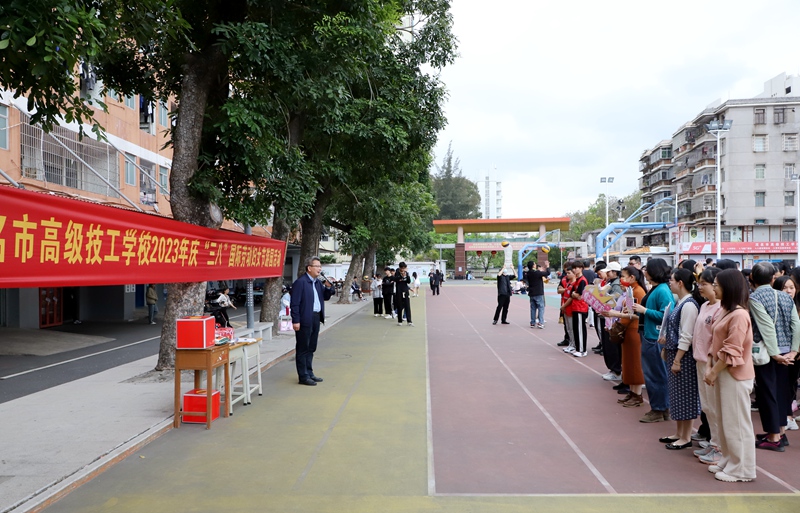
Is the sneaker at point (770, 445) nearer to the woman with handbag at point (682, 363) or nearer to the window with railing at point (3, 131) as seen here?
the woman with handbag at point (682, 363)

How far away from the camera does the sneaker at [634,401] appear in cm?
724

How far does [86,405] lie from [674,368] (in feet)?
22.8

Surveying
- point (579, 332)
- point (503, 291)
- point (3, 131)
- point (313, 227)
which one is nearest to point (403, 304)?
point (503, 291)

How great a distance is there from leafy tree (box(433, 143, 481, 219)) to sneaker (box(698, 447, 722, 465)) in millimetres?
87274

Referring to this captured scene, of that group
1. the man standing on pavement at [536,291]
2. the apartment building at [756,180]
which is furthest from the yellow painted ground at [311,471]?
the apartment building at [756,180]

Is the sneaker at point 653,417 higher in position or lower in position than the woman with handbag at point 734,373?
lower

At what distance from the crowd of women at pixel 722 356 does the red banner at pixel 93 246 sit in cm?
567

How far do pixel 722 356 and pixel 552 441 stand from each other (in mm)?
1939

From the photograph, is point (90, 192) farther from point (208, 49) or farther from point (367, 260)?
point (367, 260)

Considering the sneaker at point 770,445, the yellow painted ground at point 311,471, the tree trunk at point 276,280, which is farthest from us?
the tree trunk at point 276,280

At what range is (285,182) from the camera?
Answer: 10836mm

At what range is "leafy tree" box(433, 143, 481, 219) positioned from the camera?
93562 mm

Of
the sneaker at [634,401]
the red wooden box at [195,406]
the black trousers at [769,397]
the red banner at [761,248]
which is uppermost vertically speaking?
the red banner at [761,248]

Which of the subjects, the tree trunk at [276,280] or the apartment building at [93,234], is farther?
the tree trunk at [276,280]
